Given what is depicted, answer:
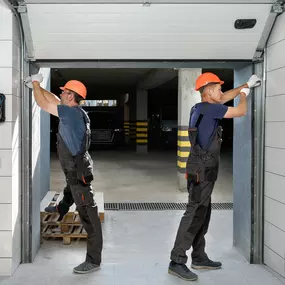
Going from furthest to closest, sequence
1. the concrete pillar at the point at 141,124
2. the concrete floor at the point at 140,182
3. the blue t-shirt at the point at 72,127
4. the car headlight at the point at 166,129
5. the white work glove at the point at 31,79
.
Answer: the car headlight at the point at 166,129 → the concrete pillar at the point at 141,124 → the concrete floor at the point at 140,182 → the white work glove at the point at 31,79 → the blue t-shirt at the point at 72,127

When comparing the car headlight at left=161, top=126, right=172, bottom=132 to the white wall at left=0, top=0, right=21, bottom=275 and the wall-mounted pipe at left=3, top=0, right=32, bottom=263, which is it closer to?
the wall-mounted pipe at left=3, top=0, right=32, bottom=263

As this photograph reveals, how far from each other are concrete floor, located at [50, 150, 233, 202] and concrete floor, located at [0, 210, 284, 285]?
174cm

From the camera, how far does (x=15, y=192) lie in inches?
124

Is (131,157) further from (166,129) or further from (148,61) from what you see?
(148,61)

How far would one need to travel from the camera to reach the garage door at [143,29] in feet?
9.64

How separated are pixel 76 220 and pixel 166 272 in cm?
140

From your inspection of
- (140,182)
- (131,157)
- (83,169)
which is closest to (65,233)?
(83,169)

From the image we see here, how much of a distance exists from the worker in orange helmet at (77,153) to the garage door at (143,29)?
359 mm

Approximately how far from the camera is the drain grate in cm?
583

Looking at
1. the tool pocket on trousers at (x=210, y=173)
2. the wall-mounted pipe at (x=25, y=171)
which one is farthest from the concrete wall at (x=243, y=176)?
the wall-mounted pipe at (x=25, y=171)

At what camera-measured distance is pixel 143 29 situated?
3.14 m

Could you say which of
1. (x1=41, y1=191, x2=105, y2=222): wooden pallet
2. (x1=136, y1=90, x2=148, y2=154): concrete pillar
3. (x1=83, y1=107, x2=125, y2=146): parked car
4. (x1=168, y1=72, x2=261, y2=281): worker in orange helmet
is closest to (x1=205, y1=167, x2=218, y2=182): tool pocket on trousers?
(x1=168, y1=72, x2=261, y2=281): worker in orange helmet

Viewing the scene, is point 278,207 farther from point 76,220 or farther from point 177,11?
point 76,220

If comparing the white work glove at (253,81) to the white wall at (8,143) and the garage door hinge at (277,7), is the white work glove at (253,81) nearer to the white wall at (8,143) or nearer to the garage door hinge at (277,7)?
the garage door hinge at (277,7)
